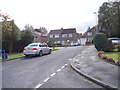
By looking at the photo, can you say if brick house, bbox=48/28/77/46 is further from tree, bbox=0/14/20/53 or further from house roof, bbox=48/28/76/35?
tree, bbox=0/14/20/53

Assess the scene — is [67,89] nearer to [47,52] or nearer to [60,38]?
[47,52]

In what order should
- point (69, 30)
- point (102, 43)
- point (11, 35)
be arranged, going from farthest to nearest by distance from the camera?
point (69, 30), point (11, 35), point (102, 43)

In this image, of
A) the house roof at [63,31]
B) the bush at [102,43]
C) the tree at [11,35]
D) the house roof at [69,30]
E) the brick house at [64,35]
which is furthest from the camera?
the house roof at [63,31]

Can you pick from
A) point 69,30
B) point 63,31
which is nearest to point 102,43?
point 69,30

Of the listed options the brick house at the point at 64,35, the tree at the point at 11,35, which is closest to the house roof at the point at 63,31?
the brick house at the point at 64,35

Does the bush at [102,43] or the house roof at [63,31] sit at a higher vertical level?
the house roof at [63,31]

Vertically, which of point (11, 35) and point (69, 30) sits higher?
point (69, 30)

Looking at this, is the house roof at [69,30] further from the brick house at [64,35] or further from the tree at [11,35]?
the tree at [11,35]

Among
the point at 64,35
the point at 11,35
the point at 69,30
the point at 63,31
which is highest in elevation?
the point at 69,30

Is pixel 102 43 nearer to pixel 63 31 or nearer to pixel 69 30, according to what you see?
pixel 69 30

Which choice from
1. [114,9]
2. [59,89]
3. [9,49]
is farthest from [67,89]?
[9,49]

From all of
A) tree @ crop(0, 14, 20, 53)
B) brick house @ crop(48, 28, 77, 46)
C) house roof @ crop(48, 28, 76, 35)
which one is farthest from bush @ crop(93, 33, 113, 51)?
house roof @ crop(48, 28, 76, 35)

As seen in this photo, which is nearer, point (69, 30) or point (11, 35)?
point (11, 35)

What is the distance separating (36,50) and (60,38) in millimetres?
52216
